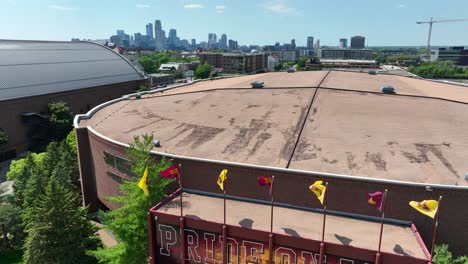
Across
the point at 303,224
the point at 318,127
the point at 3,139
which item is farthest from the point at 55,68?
the point at 303,224

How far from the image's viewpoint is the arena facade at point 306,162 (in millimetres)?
20375

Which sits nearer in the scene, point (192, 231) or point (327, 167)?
point (192, 231)

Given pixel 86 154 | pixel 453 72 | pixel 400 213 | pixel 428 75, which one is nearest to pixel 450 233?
pixel 400 213

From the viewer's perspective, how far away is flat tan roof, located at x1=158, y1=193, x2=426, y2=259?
62.3 feet

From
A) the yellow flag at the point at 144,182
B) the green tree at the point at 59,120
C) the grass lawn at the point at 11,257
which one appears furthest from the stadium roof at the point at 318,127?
the green tree at the point at 59,120

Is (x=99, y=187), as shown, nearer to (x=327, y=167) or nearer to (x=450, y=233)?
(x=327, y=167)

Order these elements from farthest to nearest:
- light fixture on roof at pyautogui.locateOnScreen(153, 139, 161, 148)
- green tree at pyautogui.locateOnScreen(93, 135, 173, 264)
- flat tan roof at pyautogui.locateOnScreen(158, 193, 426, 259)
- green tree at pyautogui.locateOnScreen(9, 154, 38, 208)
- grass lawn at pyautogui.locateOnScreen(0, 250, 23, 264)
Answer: green tree at pyautogui.locateOnScreen(9, 154, 38, 208) < grass lawn at pyautogui.locateOnScreen(0, 250, 23, 264) < light fixture on roof at pyautogui.locateOnScreen(153, 139, 161, 148) < green tree at pyautogui.locateOnScreen(93, 135, 173, 264) < flat tan roof at pyautogui.locateOnScreen(158, 193, 426, 259)

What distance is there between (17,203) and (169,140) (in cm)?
1697

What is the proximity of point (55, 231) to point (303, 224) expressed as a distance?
17.3m

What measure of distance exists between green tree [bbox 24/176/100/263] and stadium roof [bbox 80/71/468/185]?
26.3 ft

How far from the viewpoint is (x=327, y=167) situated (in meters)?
23.4

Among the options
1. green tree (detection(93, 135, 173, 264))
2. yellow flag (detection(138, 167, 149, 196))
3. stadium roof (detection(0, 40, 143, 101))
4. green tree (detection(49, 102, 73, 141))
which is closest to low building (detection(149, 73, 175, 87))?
stadium roof (detection(0, 40, 143, 101))

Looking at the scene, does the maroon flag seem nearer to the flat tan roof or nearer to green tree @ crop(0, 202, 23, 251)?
the flat tan roof

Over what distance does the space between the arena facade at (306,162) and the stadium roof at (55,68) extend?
3162 centimetres
